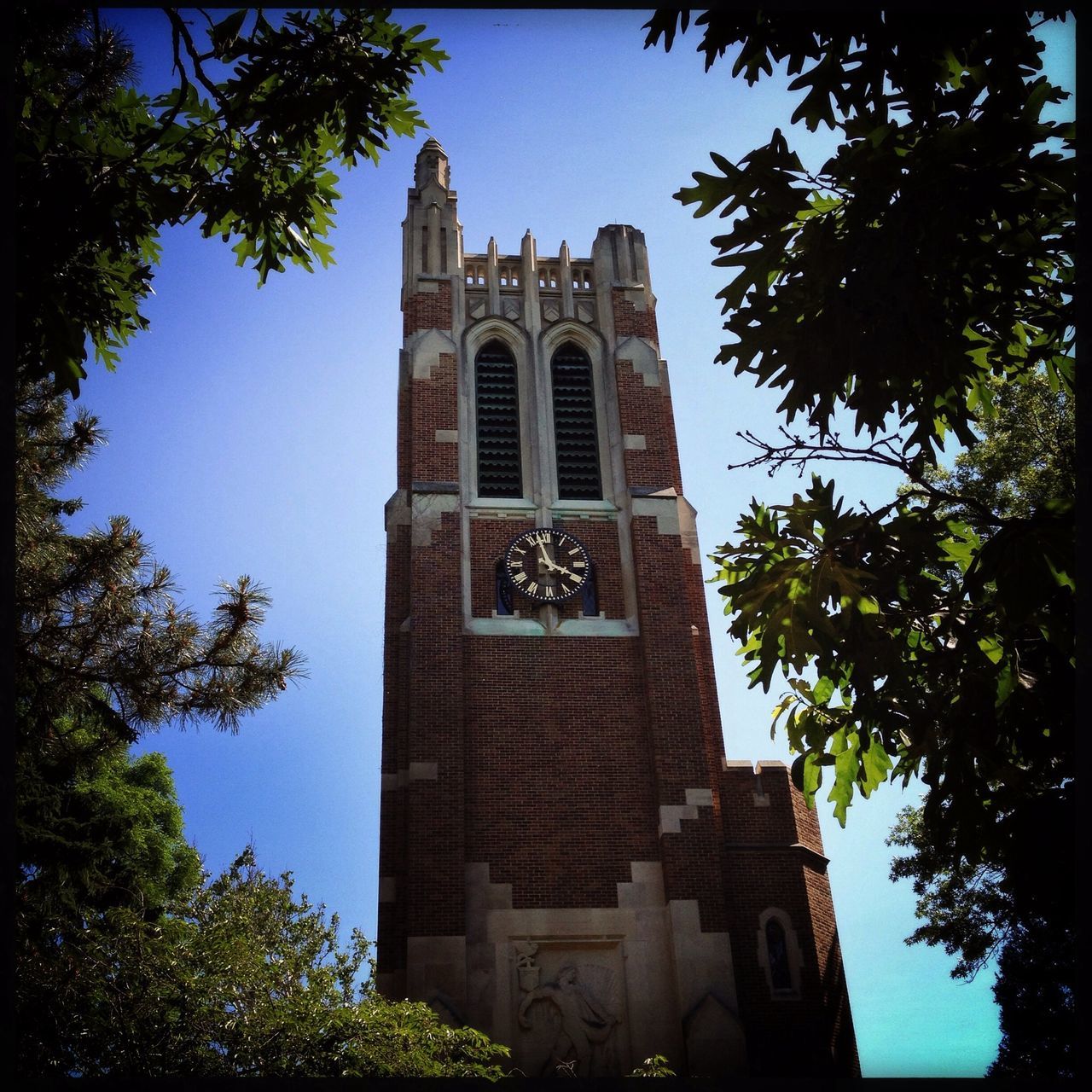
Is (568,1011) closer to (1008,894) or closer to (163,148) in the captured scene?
(1008,894)

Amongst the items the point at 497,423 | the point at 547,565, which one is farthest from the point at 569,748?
the point at 497,423

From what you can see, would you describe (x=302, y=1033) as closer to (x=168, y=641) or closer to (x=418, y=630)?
(x=168, y=641)

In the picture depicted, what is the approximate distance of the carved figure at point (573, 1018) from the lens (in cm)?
1786

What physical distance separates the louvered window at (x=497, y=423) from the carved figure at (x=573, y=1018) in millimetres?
9206

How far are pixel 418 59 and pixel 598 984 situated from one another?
14.3m

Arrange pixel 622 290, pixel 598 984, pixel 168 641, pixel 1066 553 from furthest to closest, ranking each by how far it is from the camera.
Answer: pixel 622 290
pixel 598 984
pixel 168 641
pixel 1066 553

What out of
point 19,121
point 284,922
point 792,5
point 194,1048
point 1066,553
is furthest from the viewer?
point 284,922

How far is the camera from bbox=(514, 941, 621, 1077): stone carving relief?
17844 millimetres

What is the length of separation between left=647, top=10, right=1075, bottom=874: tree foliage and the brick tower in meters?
11.0

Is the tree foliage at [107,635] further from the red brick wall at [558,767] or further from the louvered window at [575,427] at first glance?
the louvered window at [575,427]

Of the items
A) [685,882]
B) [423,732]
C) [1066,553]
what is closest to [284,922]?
[423,732]

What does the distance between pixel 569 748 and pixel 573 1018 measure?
14.1ft

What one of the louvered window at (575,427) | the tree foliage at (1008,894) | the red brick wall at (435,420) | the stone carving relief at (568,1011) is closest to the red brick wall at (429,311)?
the red brick wall at (435,420)

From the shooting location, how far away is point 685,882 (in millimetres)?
19328
